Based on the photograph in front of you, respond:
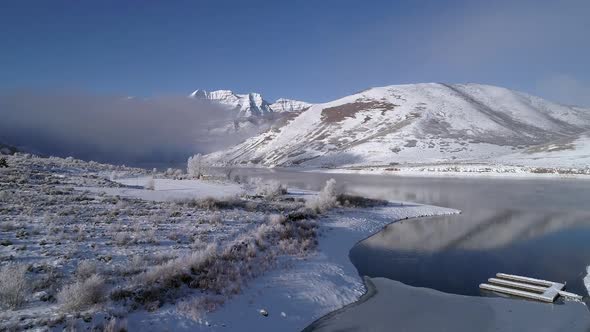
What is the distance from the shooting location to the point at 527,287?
12.7 metres

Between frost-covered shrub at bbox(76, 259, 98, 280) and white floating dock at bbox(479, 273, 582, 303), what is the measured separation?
12.9 metres

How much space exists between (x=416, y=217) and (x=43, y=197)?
25.0 m

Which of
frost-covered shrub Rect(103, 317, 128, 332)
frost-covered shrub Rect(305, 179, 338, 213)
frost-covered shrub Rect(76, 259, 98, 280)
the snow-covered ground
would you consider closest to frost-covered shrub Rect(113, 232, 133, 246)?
frost-covered shrub Rect(76, 259, 98, 280)

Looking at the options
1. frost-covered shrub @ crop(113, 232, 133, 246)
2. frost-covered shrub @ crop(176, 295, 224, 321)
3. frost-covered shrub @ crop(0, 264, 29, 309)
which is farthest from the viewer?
frost-covered shrub @ crop(113, 232, 133, 246)

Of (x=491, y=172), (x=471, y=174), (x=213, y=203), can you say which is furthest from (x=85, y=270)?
(x=491, y=172)

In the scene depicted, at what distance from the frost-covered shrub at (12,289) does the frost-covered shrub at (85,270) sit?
1.43 m

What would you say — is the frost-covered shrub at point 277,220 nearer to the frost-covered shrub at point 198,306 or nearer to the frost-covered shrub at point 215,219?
the frost-covered shrub at point 215,219

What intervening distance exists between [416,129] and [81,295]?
12822cm

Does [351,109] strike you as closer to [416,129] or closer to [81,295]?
[416,129]

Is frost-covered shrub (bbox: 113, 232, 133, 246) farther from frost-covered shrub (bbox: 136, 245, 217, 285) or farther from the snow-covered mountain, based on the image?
the snow-covered mountain

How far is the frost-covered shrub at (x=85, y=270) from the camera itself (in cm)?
983

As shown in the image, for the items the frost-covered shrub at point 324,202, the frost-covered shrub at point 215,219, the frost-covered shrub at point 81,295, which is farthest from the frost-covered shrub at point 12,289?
the frost-covered shrub at point 324,202

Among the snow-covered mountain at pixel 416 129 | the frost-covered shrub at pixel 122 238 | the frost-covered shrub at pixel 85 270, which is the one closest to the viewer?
the frost-covered shrub at pixel 85 270

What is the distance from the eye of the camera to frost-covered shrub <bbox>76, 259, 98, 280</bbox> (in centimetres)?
983
